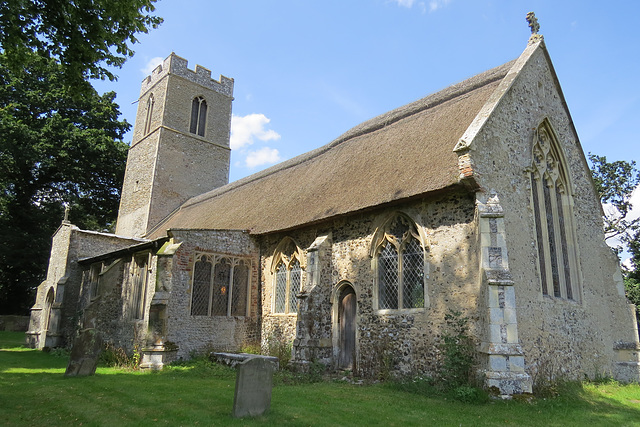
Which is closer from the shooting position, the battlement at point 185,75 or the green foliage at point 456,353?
the green foliage at point 456,353

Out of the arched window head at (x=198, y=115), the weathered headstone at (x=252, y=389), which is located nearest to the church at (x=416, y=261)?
the weathered headstone at (x=252, y=389)

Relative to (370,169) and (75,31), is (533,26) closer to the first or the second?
(370,169)

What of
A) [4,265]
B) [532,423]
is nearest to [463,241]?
[532,423]

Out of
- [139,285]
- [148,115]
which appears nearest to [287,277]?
[139,285]

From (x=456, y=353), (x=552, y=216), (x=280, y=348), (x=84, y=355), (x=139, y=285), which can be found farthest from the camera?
(x=139, y=285)

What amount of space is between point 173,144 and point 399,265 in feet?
62.9

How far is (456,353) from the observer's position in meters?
9.28

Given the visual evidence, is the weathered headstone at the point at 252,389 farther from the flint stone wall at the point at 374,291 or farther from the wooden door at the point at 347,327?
the wooden door at the point at 347,327

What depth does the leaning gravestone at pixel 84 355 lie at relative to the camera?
10.9m

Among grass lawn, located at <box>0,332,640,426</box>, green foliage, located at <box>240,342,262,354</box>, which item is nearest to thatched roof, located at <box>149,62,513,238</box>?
green foliage, located at <box>240,342,262,354</box>

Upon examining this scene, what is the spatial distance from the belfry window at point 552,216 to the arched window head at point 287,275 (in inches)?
267

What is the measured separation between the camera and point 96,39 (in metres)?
8.67

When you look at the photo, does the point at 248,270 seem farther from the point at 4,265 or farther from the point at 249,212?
the point at 4,265

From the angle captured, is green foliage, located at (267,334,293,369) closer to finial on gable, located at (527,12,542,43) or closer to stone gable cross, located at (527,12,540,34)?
finial on gable, located at (527,12,542,43)
